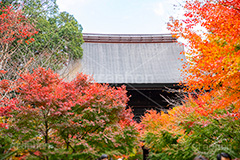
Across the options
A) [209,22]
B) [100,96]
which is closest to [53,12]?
[100,96]

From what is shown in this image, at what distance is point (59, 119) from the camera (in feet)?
21.0

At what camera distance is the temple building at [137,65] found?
61.0ft

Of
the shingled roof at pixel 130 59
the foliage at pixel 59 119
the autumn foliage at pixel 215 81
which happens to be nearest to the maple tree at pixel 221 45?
the autumn foliage at pixel 215 81

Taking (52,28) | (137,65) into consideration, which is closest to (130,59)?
(137,65)

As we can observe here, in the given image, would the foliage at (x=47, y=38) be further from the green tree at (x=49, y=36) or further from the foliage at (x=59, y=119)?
the foliage at (x=59, y=119)

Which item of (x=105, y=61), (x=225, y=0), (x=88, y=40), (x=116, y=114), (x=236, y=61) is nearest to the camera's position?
(x=236, y=61)

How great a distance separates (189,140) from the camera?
7.09 m

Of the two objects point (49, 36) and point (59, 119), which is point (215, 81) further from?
point (49, 36)

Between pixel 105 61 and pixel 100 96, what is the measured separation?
576 inches

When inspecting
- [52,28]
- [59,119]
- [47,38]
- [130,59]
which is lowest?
[59,119]

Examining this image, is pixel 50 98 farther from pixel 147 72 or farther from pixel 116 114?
pixel 147 72

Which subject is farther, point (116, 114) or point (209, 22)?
point (116, 114)

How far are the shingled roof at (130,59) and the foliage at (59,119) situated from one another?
1094 cm

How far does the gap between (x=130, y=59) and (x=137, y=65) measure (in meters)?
1.16
